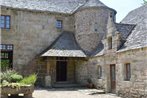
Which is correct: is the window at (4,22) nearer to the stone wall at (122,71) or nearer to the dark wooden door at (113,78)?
the stone wall at (122,71)

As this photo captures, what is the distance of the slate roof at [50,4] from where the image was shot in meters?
21.6

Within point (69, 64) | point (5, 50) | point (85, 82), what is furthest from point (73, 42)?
point (5, 50)

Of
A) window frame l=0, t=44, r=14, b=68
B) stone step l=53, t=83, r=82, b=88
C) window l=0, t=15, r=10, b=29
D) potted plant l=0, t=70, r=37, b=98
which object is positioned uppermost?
window l=0, t=15, r=10, b=29

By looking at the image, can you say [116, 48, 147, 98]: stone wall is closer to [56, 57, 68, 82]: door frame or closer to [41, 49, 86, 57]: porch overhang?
[41, 49, 86, 57]: porch overhang

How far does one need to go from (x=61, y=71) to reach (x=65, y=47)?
3.02 m

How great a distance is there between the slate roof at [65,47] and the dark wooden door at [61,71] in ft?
7.18

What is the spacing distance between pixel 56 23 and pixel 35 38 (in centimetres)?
239

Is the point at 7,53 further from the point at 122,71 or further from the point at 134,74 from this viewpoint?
the point at 134,74

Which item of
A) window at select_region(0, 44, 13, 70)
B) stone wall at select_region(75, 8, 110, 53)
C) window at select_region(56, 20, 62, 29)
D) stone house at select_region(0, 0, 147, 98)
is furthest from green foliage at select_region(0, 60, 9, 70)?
stone wall at select_region(75, 8, 110, 53)

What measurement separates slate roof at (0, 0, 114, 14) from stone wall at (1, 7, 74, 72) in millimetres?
390

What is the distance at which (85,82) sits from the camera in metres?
20.5

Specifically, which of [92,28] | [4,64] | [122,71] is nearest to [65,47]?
[92,28]

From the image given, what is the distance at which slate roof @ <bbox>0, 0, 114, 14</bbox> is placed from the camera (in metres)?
21.6

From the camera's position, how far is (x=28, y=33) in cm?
2175
